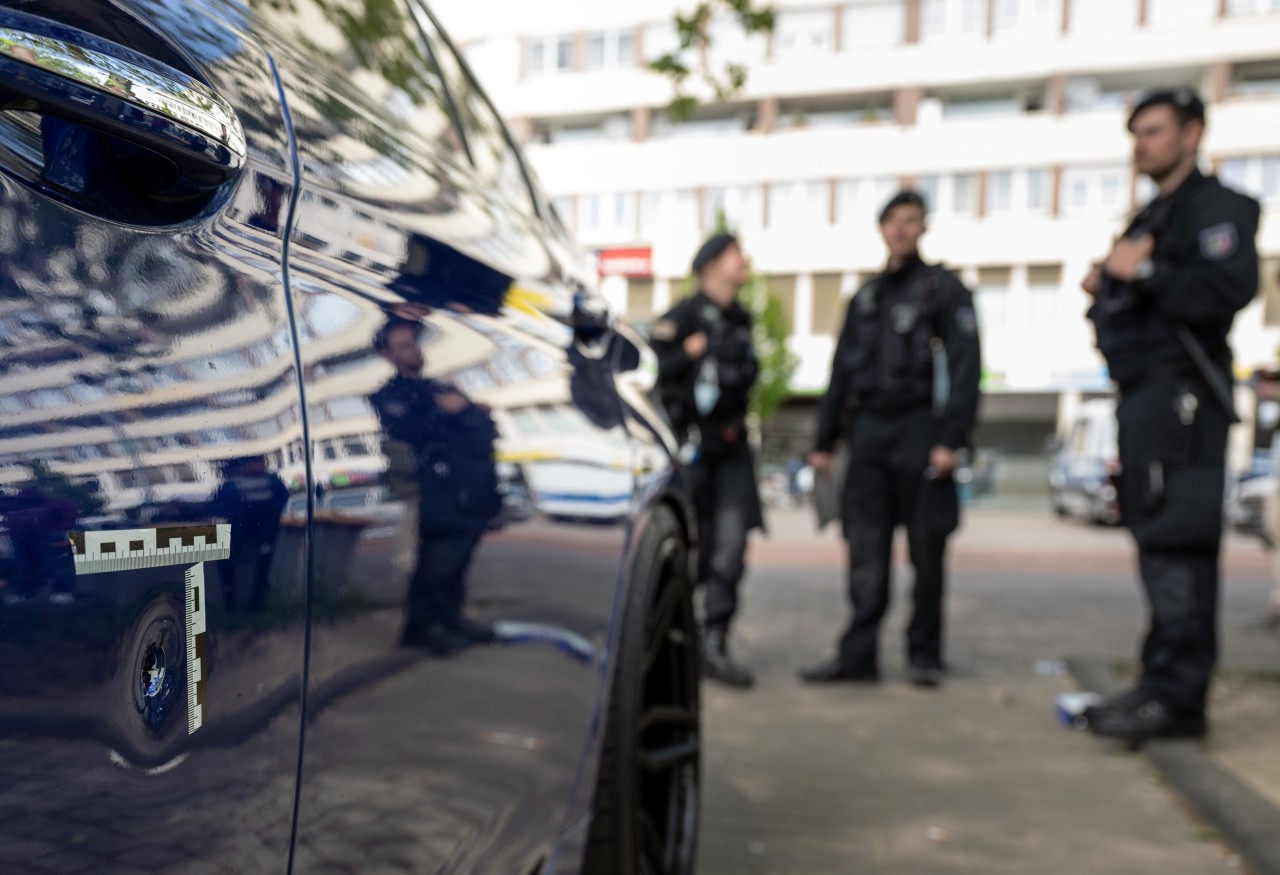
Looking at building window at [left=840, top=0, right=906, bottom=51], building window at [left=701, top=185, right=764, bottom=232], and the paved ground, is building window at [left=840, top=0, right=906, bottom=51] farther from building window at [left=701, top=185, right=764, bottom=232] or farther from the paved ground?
the paved ground

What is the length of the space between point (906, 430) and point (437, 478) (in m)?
3.91

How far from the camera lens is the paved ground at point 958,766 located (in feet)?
9.57

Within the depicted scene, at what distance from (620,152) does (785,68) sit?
5.47 m

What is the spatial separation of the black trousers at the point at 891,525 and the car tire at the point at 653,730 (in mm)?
2561

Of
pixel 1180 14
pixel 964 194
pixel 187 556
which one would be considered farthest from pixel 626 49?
pixel 187 556

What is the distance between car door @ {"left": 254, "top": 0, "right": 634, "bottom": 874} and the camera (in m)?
1.07

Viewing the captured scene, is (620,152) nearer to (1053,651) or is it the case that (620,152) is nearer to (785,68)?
(785,68)

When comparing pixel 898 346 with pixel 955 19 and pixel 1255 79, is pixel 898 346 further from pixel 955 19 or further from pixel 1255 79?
pixel 1255 79

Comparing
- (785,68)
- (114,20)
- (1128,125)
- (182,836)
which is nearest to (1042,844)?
(1128,125)

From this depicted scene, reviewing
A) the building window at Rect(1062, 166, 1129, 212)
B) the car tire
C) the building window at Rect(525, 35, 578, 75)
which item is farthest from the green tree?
the building window at Rect(525, 35, 578, 75)

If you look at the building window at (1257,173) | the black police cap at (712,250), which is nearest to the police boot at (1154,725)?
the black police cap at (712,250)

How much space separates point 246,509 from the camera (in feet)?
2.97

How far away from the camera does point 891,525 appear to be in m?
5.04

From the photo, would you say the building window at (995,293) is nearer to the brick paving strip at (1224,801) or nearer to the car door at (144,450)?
the brick paving strip at (1224,801)
